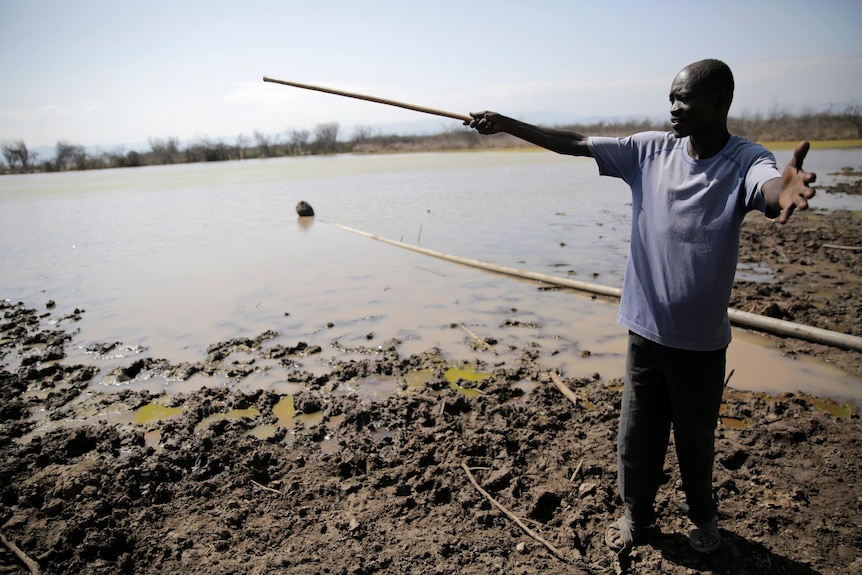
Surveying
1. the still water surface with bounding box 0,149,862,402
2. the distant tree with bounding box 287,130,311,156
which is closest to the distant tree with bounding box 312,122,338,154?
the distant tree with bounding box 287,130,311,156

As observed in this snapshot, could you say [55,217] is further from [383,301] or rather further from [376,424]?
[376,424]

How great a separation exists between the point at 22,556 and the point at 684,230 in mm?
3253

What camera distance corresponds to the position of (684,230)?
2.03m

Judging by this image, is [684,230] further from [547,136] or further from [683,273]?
[547,136]

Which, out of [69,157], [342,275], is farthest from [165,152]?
[342,275]

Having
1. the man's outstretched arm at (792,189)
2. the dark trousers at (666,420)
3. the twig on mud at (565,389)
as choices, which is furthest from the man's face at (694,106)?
the twig on mud at (565,389)

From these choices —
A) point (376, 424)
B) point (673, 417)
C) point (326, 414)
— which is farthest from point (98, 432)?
point (673, 417)

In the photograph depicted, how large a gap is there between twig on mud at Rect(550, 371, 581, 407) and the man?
149 centimetres

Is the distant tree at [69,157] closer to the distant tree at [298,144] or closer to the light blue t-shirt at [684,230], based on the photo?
the distant tree at [298,144]

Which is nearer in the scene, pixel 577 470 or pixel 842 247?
pixel 577 470

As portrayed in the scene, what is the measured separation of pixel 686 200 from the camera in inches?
79.3

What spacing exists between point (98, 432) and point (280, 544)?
2003 millimetres

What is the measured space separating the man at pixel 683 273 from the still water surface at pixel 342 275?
7.61 feet

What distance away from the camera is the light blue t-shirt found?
192 centimetres
